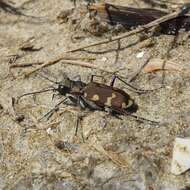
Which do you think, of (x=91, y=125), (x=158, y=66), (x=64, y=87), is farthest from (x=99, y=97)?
(x=158, y=66)

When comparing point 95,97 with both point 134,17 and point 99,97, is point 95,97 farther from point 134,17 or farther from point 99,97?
point 134,17

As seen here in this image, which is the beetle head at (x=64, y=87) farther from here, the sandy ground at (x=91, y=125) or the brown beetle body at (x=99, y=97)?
the sandy ground at (x=91, y=125)

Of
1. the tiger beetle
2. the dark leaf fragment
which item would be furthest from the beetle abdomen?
the dark leaf fragment

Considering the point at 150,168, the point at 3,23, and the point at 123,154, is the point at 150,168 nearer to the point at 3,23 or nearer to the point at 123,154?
the point at 123,154

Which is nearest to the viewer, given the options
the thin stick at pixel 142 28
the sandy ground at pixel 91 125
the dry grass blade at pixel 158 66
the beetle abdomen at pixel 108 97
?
the sandy ground at pixel 91 125

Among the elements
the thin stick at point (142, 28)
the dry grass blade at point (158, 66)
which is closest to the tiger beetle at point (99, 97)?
the dry grass blade at point (158, 66)

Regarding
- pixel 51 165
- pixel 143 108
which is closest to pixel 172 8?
→ pixel 143 108
